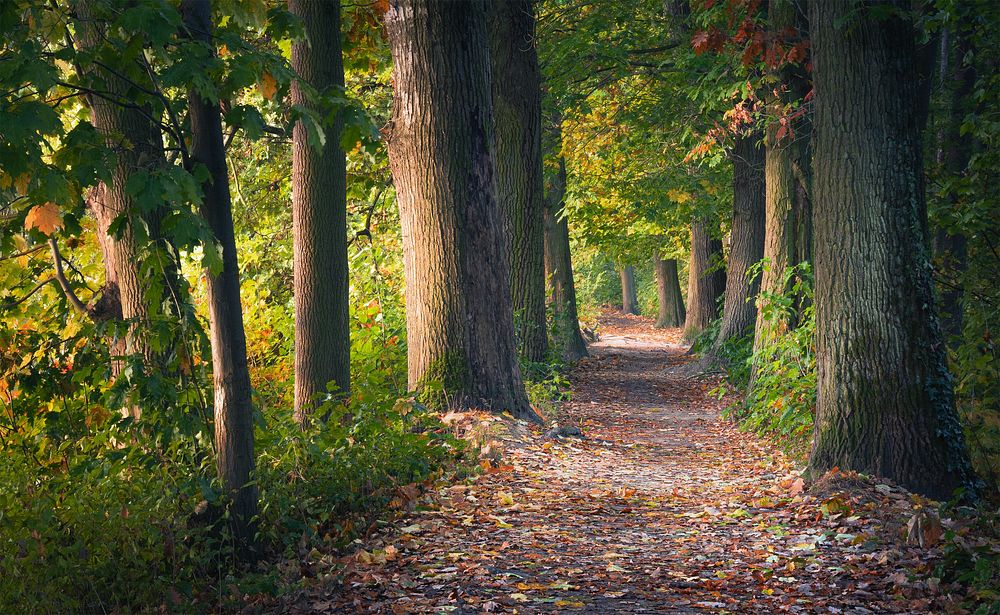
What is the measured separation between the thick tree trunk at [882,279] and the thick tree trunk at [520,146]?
7.36 metres

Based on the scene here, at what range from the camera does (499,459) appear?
782 centimetres

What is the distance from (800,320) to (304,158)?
6461 mm

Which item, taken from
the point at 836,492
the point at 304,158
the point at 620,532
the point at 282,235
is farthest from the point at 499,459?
the point at 282,235

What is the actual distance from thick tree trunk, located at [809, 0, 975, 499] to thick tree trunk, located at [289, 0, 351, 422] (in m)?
4.72

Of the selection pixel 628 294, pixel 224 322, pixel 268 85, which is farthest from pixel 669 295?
pixel 224 322

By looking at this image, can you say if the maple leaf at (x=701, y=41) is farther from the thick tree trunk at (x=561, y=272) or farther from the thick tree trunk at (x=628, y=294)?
the thick tree trunk at (x=628, y=294)

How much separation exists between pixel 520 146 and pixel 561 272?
22.0ft

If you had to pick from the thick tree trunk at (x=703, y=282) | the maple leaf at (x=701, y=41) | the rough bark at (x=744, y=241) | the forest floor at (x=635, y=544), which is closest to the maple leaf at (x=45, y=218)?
the forest floor at (x=635, y=544)

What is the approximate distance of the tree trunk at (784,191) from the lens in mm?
11023

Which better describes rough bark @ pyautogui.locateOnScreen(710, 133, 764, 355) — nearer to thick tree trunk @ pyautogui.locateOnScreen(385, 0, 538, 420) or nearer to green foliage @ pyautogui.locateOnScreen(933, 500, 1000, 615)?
thick tree trunk @ pyautogui.locateOnScreen(385, 0, 538, 420)

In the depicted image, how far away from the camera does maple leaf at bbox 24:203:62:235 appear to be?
17.6 ft

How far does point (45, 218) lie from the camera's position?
5371mm

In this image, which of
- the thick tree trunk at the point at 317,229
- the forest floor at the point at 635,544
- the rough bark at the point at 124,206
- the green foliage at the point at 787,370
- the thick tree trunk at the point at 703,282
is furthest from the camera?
the thick tree trunk at the point at 703,282

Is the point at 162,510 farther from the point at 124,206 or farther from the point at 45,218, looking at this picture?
the point at 124,206
